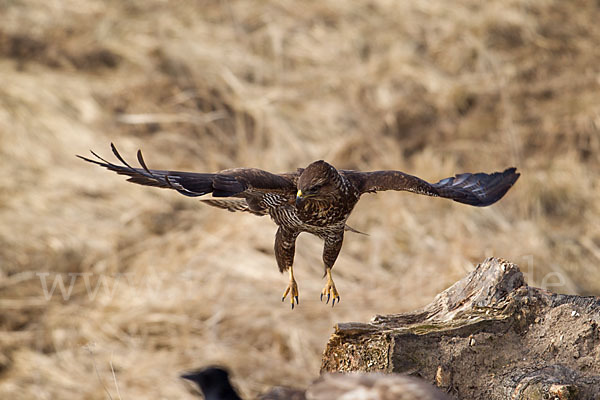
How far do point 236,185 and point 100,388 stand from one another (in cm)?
536

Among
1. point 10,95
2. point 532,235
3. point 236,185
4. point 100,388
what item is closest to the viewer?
point 236,185

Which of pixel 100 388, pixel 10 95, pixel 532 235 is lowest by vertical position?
pixel 100 388

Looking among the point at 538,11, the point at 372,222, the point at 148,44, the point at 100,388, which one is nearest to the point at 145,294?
the point at 100,388

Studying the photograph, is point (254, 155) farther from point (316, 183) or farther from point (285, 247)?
point (316, 183)

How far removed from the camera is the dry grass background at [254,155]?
8523 millimetres

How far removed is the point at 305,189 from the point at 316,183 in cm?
7

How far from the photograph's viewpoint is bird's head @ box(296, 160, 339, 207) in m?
3.80

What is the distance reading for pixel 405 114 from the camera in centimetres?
1208

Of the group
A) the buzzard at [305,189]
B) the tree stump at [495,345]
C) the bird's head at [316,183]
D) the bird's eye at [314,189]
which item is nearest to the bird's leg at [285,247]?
the buzzard at [305,189]

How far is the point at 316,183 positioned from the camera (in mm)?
3834

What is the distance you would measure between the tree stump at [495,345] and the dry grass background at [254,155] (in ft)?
14.1

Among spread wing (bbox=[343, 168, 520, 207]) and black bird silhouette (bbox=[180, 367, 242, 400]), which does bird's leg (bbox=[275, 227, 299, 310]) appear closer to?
spread wing (bbox=[343, 168, 520, 207])

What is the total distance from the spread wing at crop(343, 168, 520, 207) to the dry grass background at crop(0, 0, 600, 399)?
3.62 m

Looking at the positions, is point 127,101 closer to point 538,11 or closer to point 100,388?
point 100,388
